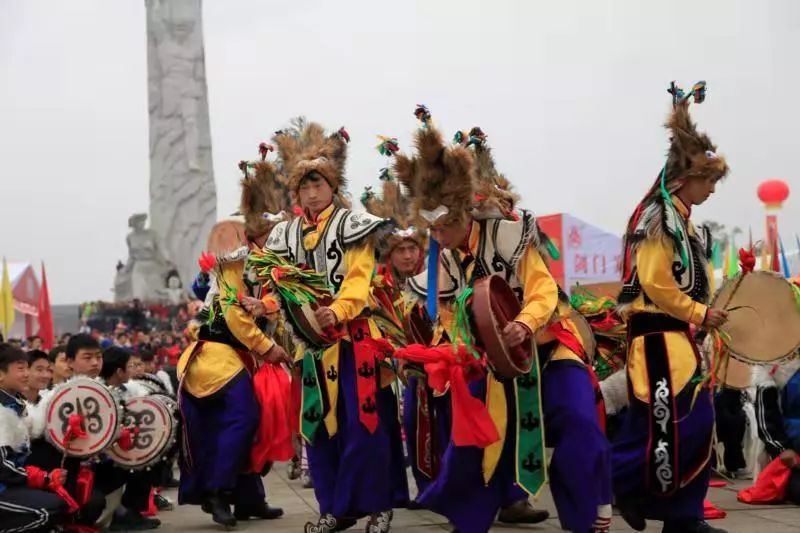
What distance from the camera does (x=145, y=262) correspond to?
3797 centimetres

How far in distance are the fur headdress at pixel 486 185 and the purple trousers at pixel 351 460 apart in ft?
3.62

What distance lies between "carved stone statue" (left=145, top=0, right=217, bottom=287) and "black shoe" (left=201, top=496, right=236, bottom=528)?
31.6m

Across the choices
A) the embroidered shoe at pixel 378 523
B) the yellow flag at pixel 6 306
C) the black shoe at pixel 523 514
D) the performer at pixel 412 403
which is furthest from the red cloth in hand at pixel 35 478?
the yellow flag at pixel 6 306

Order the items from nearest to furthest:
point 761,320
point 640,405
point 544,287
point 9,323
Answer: point 544,287, point 640,405, point 761,320, point 9,323

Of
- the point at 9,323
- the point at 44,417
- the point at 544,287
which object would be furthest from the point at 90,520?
the point at 9,323

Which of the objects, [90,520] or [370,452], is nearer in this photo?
[370,452]

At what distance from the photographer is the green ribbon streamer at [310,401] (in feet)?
18.5

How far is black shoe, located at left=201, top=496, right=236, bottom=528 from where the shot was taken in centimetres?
643

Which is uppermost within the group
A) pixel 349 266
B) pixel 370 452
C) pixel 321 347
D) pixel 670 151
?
pixel 670 151

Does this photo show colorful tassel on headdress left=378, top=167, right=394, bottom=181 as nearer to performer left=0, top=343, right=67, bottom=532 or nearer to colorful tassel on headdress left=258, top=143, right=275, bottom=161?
colorful tassel on headdress left=258, top=143, right=275, bottom=161

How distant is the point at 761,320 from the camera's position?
5535 mm

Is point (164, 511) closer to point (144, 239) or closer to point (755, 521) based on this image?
point (755, 521)

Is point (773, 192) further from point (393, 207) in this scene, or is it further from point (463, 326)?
point (463, 326)

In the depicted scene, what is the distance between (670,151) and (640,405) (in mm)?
1221
